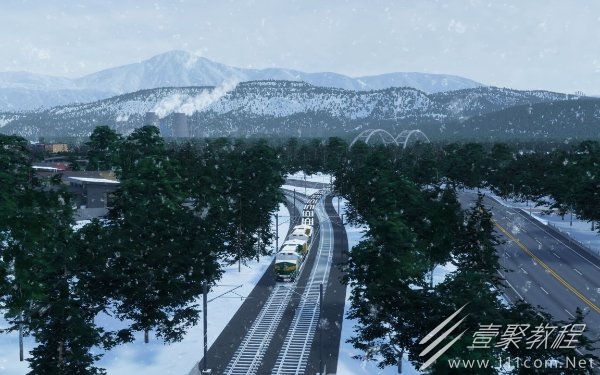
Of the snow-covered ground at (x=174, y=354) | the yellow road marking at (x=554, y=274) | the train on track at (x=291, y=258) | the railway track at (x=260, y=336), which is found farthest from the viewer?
the train on track at (x=291, y=258)

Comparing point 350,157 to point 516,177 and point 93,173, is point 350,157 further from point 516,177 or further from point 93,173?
point 93,173

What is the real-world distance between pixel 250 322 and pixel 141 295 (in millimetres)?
11302

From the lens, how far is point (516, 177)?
348ft

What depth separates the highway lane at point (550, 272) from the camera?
44.6 meters

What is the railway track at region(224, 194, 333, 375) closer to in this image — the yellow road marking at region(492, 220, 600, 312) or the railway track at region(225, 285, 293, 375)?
the railway track at region(225, 285, 293, 375)

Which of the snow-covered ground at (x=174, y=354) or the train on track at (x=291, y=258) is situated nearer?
the snow-covered ground at (x=174, y=354)

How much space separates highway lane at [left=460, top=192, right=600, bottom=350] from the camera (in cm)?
4456

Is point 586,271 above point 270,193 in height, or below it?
below

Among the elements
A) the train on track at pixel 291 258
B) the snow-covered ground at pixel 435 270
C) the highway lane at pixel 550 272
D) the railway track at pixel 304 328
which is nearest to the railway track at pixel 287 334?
the railway track at pixel 304 328

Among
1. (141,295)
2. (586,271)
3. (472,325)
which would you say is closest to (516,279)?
(586,271)

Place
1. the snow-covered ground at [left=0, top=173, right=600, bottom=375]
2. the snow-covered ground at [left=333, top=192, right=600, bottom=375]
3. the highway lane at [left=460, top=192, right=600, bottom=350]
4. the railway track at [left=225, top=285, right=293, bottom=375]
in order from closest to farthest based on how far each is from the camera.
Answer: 1. the snow-covered ground at [left=333, top=192, right=600, bottom=375]
2. the snow-covered ground at [left=0, top=173, right=600, bottom=375]
3. the railway track at [left=225, top=285, right=293, bottom=375]
4. the highway lane at [left=460, top=192, right=600, bottom=350]

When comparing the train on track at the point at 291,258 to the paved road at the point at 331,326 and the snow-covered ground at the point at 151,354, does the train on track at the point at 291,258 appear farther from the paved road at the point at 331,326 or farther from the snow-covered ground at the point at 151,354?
the snow-covered ground at the point at 151,354

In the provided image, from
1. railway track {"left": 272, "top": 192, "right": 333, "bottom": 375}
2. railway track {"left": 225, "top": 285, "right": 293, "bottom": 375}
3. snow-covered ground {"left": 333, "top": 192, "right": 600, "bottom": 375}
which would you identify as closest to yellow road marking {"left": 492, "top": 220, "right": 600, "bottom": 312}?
snow-covered ground {"left": 333, "top": 192, "right": 600, "bottom": 375}

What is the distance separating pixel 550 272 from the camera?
182 ft
